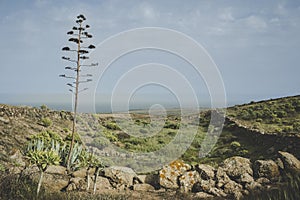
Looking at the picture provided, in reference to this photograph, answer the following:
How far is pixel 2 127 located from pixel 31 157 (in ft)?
27.6

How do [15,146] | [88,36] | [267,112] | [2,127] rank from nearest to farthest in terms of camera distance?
[88,36], [15,146], [2,127], [267,112]

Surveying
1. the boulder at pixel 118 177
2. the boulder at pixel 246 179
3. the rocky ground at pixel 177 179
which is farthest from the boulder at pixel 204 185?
the boulder at pixel 118 177

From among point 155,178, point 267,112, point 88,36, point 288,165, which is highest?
point 88,36

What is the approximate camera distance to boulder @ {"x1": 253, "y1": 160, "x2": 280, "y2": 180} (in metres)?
7.93

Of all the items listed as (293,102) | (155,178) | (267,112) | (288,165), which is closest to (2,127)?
(155,178)

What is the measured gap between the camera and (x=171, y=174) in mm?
8281

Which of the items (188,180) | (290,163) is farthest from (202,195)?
(290,163)

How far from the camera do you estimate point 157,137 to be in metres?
19.6

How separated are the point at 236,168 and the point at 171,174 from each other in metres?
1.62

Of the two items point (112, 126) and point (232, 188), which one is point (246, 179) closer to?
point (232, 188)

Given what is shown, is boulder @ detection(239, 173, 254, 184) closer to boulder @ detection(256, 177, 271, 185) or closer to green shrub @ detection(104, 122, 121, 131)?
boulder @ detection(256, 177, 271, 185)

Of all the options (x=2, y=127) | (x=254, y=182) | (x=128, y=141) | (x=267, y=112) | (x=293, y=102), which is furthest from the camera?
(x=293, y=102)

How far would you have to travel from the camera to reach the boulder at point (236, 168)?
26.6 ft

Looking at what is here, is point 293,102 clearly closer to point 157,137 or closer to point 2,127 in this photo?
point 157,137
